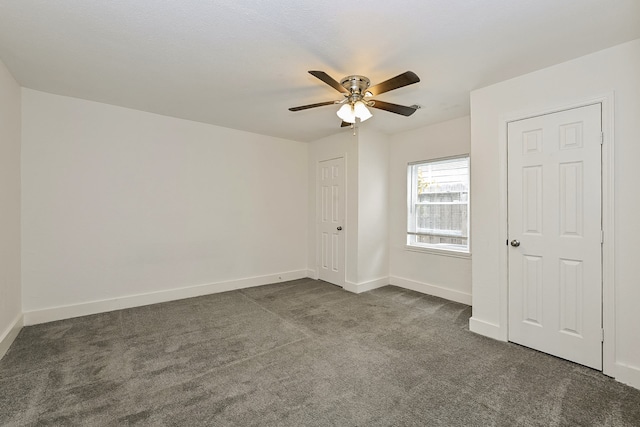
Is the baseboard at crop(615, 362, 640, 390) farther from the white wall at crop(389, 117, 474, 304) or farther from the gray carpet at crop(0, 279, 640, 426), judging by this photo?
the white wall at crop(389, 117, 474, 304)

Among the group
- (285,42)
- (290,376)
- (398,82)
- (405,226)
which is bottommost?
(290,376)

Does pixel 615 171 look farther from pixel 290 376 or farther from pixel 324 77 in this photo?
pixel 290 376

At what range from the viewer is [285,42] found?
2135mm

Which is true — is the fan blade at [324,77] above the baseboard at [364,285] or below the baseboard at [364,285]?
above

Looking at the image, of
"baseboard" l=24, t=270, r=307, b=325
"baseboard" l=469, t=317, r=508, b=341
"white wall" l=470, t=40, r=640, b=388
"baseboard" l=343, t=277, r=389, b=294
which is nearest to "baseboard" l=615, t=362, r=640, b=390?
"white wall" l=470, t=40, r=640, b=388

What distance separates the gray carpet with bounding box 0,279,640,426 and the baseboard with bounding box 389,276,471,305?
594mm

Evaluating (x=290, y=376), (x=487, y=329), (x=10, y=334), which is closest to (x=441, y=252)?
(x=487, y=329)

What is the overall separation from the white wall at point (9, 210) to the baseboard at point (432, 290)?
459 cm

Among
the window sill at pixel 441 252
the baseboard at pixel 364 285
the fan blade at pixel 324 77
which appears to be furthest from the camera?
the baseboard at pixel 364 285

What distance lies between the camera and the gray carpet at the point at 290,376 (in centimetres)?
177

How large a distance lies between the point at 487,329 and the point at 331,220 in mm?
2695

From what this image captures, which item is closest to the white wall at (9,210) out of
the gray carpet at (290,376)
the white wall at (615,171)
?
the gray carpet at (290,376)

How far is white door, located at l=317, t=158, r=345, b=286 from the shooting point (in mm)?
4656

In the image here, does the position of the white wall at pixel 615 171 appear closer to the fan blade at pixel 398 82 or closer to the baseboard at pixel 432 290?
the baseboard at pixel 432 290
